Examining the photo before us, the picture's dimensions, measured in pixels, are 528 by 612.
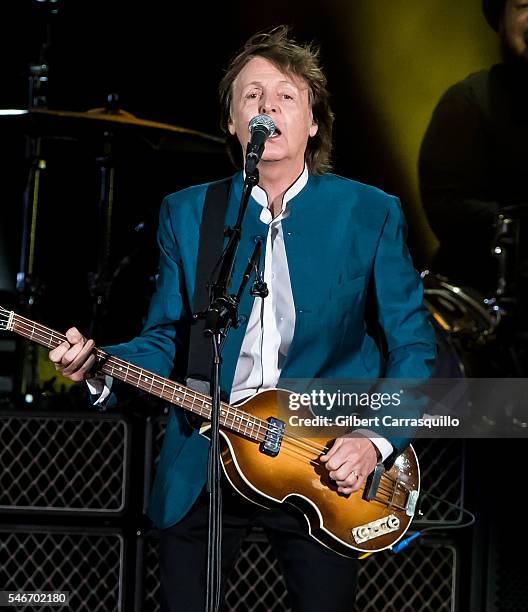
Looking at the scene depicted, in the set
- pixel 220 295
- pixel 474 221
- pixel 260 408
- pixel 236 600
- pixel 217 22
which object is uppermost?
pixel 217 22

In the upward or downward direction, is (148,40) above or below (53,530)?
above

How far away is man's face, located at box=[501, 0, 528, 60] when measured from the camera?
18.2 feet

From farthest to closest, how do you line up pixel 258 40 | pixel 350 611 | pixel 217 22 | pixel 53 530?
pixel 217 22, pixel 53 530, pixel 258 40, pixel 350 611

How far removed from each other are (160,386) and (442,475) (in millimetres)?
1180

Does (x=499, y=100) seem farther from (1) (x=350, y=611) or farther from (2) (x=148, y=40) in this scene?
(1) (x=350, y=611)

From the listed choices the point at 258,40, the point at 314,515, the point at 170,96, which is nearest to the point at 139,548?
the point at 314,515

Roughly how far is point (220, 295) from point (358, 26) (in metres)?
4.02

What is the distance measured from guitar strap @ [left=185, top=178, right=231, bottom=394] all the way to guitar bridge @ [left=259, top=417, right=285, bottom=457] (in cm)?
18

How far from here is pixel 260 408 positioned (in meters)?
2.36

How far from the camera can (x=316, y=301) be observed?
2404 mm

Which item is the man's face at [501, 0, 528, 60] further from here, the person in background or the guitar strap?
the guitar strap

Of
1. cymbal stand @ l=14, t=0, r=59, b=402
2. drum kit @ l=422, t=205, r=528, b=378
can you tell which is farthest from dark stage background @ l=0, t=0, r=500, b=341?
drum kit @ l=422, t=205, r=528, b=378

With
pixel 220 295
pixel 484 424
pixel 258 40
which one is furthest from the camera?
pixel 484 424

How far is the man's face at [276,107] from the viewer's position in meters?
2.49
